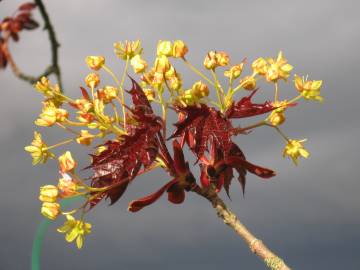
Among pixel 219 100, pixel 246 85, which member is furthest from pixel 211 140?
pixel 246 85

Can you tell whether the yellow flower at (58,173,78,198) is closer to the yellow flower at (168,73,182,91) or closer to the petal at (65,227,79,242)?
the petal at (65,227,79,242)

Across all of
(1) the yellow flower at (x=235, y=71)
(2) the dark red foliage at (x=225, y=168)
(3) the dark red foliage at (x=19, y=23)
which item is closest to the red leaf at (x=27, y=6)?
(3) the dark red foliage at (x=19, y=23)

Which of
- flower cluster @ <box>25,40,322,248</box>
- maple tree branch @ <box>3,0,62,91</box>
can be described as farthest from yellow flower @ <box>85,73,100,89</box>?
maple tree branch @ <box>3,0,62,91</box>

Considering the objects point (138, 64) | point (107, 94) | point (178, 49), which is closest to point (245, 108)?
point (178, 49)

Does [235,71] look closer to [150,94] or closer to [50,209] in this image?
[150,94]

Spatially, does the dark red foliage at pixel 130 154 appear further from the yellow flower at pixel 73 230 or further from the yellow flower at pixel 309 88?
the yellow flower at pixel 309 88
